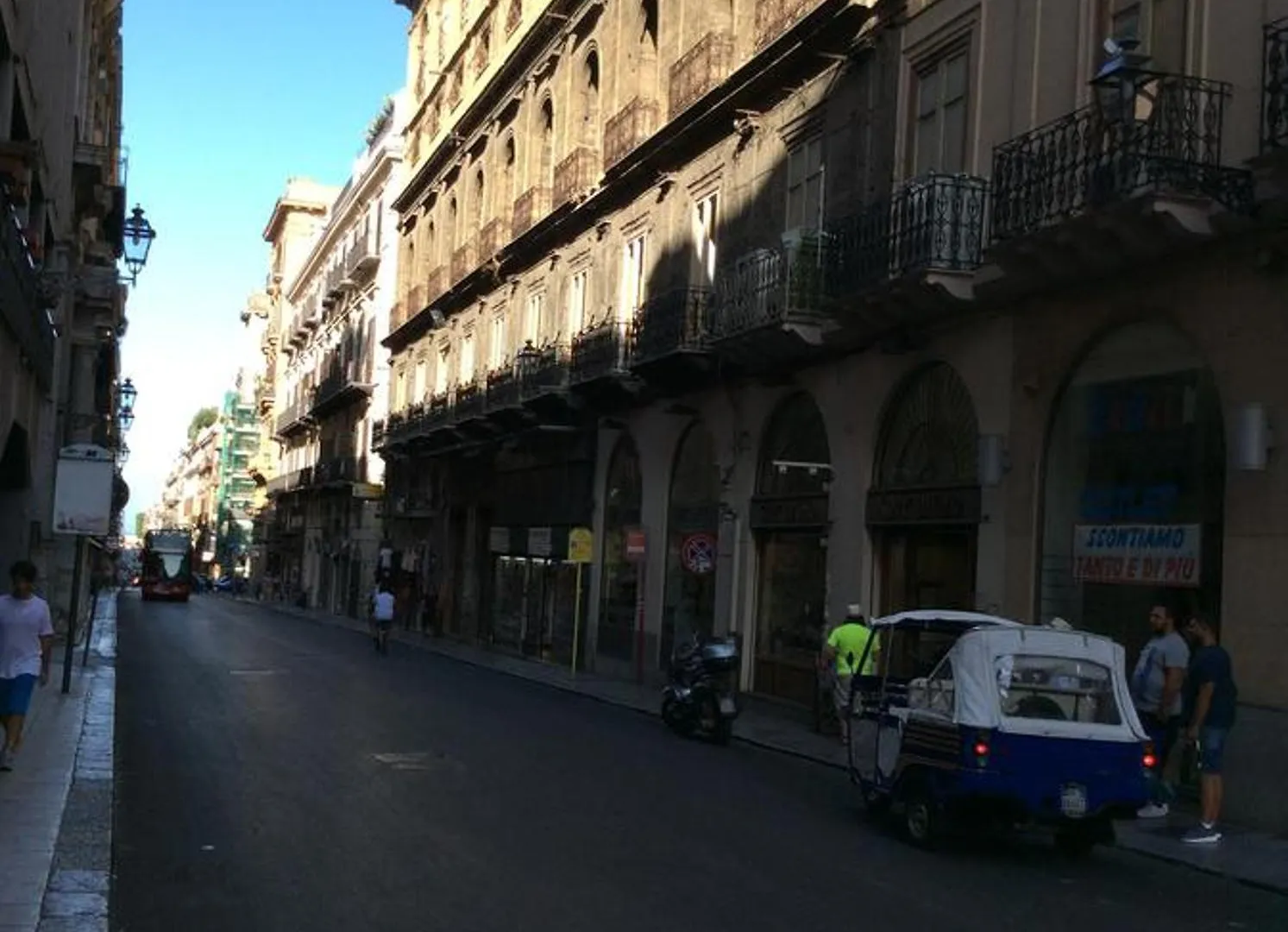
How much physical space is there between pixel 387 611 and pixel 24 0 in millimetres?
20439

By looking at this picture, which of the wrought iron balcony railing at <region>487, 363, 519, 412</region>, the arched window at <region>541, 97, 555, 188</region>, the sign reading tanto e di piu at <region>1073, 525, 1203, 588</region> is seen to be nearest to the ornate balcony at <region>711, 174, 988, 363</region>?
the sign reading tanto e di piu at <region>1073, 525, 1203, 588</region>

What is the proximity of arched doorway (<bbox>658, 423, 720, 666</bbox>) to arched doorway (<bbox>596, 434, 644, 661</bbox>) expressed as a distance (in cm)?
142

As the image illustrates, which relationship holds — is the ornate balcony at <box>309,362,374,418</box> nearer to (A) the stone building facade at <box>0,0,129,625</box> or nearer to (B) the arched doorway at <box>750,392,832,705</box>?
(A) the stone building facade at <box>0,0,129,625</box>

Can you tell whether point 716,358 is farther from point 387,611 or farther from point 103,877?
point 103,877

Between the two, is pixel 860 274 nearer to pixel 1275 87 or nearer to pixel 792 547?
pixel 792 547

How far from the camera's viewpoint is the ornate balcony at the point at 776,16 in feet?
72.1

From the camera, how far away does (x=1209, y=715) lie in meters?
11.8

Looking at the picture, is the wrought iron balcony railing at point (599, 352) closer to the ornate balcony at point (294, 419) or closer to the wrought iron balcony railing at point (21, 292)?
the wrought iron balcony railing at point (21, 292)

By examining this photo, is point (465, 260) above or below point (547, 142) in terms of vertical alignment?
below

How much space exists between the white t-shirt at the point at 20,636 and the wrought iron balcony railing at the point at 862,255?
10.4m

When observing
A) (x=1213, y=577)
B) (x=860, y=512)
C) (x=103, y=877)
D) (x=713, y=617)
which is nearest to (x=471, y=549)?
(x=713, y=617)

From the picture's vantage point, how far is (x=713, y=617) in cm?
2453

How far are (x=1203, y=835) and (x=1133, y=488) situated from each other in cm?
428

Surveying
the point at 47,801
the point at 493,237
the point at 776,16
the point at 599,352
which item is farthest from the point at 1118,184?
the point at 493,237
